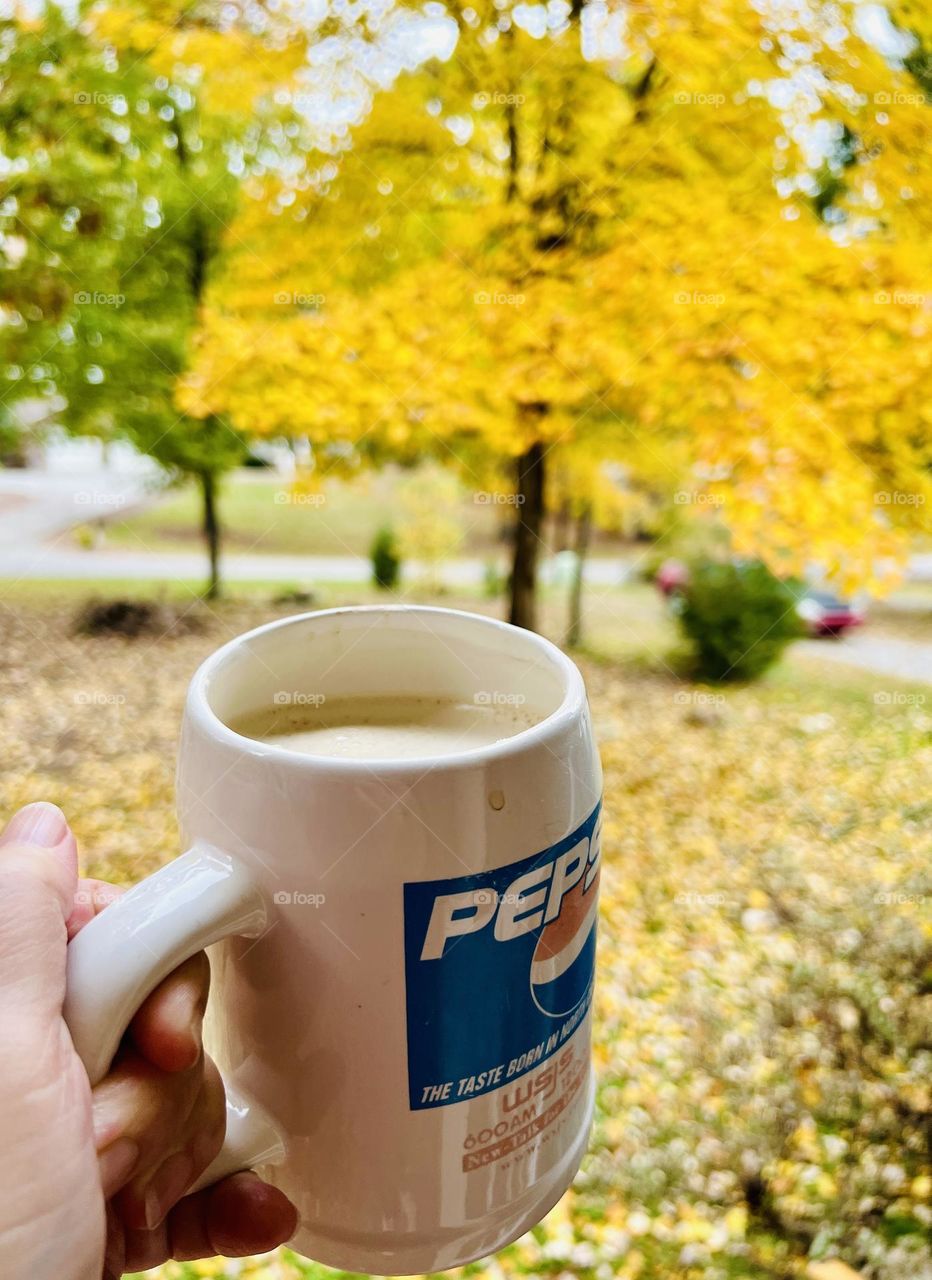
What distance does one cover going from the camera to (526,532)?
165cm

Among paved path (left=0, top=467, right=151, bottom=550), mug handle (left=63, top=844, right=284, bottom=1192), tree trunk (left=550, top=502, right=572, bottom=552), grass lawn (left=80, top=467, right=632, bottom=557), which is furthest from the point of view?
tree trunk (left=550, top=502, right=572, bottom=552)

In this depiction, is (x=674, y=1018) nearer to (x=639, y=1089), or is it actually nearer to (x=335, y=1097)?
(x=639, y=1089)

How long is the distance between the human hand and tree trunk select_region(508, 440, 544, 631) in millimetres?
1263

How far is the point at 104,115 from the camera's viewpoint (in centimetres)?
135

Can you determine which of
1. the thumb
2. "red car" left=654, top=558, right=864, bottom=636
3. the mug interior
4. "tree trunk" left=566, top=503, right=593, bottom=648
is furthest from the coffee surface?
"red car" left=654, top=558, right=864, bottom=636

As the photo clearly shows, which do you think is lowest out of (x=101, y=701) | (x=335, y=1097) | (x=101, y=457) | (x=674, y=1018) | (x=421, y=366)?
(x=674, y=1018)

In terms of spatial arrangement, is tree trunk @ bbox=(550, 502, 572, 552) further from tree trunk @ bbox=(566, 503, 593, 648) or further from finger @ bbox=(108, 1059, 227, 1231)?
finger @ bbox=(108, 1059, 227, 1231)

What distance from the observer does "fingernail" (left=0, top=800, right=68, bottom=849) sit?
43cm

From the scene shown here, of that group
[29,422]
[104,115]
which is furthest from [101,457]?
[104,115]

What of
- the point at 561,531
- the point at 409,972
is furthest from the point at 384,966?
the point at 561,531

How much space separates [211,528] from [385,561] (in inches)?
17.2

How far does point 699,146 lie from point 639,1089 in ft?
4.25

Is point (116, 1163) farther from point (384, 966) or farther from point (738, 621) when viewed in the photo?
point (738, 621)

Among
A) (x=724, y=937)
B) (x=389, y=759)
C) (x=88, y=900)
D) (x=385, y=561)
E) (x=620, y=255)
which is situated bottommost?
(x=724, y=937)
